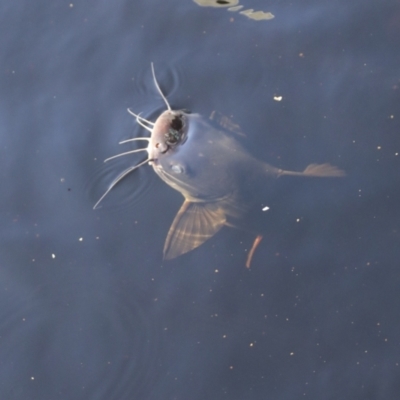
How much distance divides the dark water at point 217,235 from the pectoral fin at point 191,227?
1.9 inches

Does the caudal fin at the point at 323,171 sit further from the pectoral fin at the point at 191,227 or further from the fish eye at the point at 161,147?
the fish eye at the point at 161,147

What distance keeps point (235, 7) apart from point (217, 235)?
1437 millimetres

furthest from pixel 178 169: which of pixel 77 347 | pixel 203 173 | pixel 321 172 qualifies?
pixel 77 347

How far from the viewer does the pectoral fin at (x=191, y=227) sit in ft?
10.5

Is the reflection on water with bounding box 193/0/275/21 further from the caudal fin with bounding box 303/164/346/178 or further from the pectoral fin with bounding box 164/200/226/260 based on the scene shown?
the pectoral fin with bounding box 164/200/226/260

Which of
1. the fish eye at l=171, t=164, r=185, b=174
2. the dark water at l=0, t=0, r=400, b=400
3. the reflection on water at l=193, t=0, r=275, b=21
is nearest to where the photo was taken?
the dark water at l=0, t=0, r=400, b=400

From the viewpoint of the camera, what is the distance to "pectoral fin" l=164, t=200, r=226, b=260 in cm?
321

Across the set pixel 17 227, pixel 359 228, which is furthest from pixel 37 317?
pixel 359 228

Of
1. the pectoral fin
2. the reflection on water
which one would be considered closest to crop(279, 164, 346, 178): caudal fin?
the pectoral fin

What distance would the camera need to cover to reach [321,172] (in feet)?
10.7

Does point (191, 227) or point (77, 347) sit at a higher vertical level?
point (191, 227)

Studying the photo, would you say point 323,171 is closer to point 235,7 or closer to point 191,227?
point 191,227

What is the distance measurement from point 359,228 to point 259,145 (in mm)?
677

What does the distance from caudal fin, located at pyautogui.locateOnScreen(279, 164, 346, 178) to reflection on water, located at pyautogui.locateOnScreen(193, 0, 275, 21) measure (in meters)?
1.00
